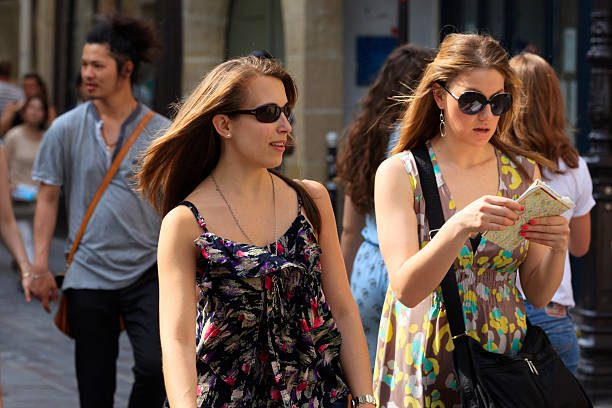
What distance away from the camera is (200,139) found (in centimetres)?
338

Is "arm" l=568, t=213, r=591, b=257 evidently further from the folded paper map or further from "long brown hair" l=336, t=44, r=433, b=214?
the folded paper map

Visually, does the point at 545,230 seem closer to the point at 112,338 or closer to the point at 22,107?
the point at 112,338

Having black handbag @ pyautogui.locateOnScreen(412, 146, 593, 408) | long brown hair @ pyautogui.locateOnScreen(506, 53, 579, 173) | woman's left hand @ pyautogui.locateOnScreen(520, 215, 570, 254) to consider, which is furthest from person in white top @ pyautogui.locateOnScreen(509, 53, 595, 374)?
woman's left hand @ pyautogui.locateOnScreen(520, 215, 570, 254)

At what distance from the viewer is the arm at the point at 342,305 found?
3232 mm

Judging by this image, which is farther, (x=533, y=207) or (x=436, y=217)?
(x=436, y=217)

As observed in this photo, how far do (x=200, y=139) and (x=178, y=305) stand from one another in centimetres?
53

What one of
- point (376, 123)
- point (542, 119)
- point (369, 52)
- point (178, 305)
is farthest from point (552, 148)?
point (369, 52)

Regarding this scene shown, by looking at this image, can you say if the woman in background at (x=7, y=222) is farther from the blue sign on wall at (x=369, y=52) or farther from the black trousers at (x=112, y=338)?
the blue sign on wall at (x=369, y=52)

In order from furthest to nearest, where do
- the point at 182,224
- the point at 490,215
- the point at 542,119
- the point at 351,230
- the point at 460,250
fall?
the point at 351,230 < the point at 542,119 < the point at 460,250 < the point at 182,224 < the point at 490,215

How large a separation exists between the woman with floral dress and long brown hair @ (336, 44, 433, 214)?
1380 mm

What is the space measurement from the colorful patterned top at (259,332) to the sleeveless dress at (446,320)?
0.32m

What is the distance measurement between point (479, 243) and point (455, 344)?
12.6 inches

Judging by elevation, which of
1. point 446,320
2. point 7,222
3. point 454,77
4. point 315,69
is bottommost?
point 446,320

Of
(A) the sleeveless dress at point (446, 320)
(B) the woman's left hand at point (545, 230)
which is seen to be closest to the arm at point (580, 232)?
(A) the sleeveless dress at point (446, 320)
